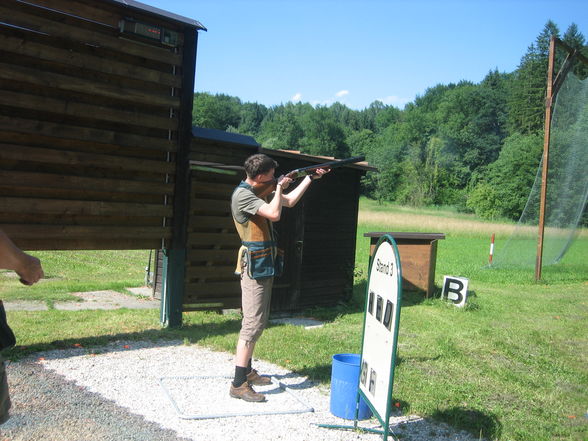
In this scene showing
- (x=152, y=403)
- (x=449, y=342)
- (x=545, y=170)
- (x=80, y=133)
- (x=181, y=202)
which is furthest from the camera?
(x=545, y=170)

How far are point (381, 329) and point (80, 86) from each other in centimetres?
443

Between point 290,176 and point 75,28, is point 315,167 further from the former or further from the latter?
point 75,28

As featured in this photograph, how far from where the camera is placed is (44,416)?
4.24 metres

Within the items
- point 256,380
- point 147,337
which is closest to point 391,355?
point 256,380

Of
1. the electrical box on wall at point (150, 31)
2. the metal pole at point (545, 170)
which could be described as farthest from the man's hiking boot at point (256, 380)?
the metal pole at point (545, 170)

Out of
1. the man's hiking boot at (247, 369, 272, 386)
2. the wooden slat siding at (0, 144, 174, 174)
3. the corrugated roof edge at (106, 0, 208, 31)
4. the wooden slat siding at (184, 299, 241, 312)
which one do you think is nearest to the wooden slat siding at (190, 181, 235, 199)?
the wooden slat siding at (0, 144, 174, 174)

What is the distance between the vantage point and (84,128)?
20.5 feet

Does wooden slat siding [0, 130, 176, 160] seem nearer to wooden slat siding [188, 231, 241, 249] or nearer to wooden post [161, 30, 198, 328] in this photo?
wooden post [161, 30, 198, 328]

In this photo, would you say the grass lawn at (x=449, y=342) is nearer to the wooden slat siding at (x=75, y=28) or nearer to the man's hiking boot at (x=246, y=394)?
the man's hiking boot at (x=246, y=394)

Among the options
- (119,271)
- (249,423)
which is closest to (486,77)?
(119,271)

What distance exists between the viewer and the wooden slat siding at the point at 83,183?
586cm

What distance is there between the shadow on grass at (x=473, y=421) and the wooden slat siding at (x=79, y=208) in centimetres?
414

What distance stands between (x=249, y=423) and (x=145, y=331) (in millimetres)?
3073

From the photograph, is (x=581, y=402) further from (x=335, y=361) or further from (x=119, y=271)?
(x=119, y=271)
